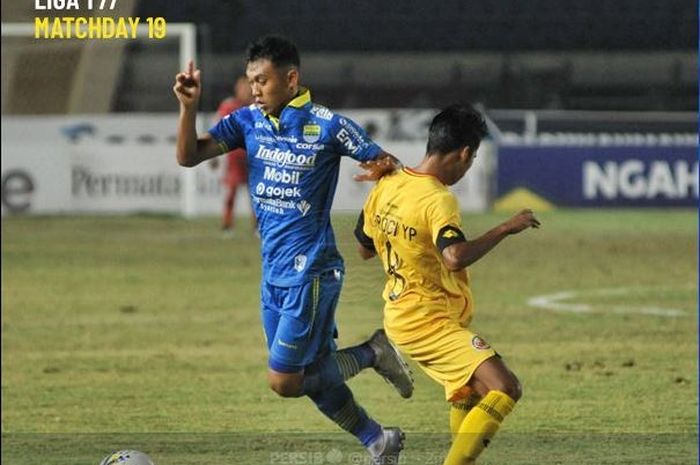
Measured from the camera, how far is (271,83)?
723 centimetres

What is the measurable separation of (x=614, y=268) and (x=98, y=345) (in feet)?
24.2

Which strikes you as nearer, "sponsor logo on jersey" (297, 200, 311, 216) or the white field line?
"sponsor logo on jersey" (297, 200, 311, 216)

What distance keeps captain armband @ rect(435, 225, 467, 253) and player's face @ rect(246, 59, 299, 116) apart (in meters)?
1.10

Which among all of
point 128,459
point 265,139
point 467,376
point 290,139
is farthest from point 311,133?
point 128,459

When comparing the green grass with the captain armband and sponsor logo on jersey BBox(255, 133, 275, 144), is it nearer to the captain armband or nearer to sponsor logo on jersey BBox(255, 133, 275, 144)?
sponsor logo on jersey BBox(255, 133, 275, 144)

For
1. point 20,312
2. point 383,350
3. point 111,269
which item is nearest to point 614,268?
point 111,269

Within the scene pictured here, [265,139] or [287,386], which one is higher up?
[265,139]

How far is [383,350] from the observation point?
780 cm

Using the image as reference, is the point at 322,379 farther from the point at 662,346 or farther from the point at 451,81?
the point at 451,81

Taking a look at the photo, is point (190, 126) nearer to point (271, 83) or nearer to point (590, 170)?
point (271, 83)

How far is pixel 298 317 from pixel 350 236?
0.59m

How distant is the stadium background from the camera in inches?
369

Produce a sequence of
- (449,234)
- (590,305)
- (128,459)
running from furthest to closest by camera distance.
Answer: (590,305) < (128,459) < (449,234)

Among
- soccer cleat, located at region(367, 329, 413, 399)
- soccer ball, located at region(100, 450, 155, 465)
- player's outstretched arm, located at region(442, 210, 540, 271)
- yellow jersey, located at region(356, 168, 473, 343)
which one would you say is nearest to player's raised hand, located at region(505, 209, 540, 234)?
player's outstretched arm, located at region(442, 210, 540, 271)
